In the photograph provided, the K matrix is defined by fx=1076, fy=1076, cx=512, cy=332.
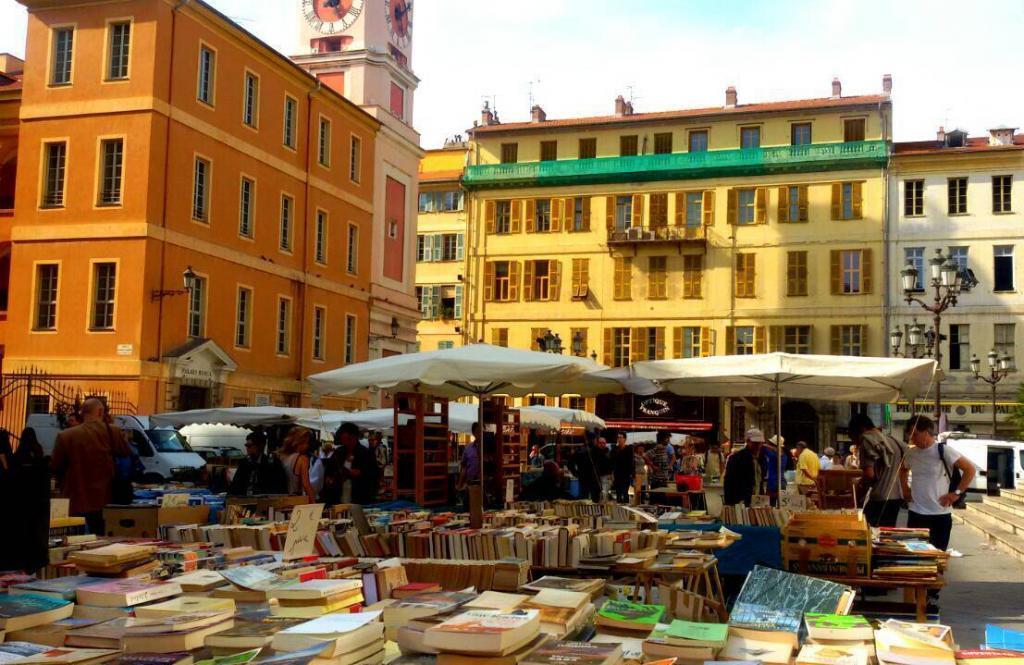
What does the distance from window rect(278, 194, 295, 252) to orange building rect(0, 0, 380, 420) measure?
161 cm

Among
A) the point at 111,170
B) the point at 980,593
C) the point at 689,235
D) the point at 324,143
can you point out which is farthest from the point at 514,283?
the point at 980,593

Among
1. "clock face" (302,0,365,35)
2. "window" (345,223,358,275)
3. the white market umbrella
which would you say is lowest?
the white market umbrella

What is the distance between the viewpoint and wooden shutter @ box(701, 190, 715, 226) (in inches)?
1829

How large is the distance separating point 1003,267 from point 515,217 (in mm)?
20753

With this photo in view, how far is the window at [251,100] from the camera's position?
31.1m

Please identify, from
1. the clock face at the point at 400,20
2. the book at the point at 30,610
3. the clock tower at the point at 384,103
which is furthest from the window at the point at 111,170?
the book at the point at 30,610

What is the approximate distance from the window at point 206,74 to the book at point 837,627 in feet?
89.7

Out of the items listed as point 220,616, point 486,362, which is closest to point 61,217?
point 486,362

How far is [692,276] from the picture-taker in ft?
152

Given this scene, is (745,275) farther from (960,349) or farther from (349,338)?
(349,338)

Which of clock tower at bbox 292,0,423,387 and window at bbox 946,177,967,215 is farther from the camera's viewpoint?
window at bbox 946,177,967,215

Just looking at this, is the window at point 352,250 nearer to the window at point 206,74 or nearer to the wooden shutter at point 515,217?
the window at point 206,74

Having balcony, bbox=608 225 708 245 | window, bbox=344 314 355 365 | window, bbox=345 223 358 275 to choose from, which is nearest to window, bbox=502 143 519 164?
balcony, bbox=608 225 708 245

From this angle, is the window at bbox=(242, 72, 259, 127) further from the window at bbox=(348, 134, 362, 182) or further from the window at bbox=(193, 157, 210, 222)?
the window at bbox=(348, 134, 362, 182)
